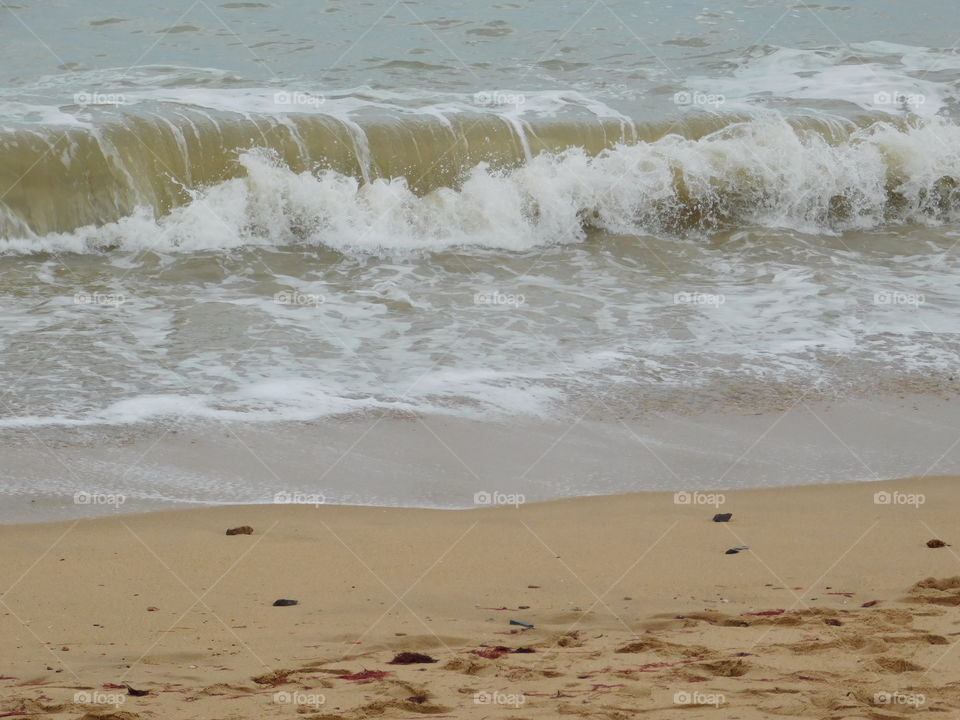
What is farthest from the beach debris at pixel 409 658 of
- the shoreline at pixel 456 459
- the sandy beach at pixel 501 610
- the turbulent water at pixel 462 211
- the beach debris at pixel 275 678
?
the turbulent water at pixel 462 211

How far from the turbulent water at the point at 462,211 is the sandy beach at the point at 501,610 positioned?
1443mm

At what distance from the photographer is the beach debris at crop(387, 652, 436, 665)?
358 centimetres

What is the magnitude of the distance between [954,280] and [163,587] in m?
7.51

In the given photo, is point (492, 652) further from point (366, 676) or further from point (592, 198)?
point (592, 198)

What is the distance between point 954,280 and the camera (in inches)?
377

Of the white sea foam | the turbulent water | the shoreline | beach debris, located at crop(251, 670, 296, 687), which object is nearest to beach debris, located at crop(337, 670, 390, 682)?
beach debris, located at crop(251, 670, 296, 687)

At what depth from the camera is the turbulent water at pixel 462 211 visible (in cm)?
709

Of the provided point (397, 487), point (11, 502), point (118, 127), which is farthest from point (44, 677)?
point (118, 127)

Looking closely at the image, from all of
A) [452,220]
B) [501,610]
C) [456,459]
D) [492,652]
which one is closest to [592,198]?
[452,220]

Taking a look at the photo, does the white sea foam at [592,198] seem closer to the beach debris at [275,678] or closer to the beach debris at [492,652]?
the beach debris at [492,652]

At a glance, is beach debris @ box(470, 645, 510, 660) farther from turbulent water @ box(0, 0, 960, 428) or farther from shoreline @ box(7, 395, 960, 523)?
turbulent water @ box(0, 0, 960, 428)

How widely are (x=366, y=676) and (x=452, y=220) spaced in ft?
26.7

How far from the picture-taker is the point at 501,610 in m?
4.13

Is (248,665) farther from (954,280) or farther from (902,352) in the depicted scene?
(954,280)
